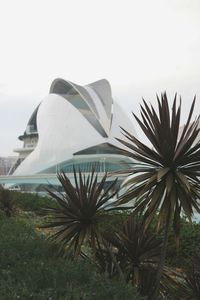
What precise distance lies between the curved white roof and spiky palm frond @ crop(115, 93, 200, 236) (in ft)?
140

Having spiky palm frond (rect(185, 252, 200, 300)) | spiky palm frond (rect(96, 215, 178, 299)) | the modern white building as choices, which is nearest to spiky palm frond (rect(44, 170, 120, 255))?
spiky palm frond (rect(96, 215, 178, 299))

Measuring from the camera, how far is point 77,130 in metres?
49.3

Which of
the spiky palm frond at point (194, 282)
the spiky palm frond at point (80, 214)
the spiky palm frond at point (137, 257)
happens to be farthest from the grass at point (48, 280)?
the spiky palm frond at point (194, 282)

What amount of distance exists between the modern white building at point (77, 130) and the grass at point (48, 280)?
139 ft

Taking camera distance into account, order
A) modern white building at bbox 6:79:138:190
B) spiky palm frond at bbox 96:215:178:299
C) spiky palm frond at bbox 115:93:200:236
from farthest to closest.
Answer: modern white building at bbox 6:79:138:190 → spiky palm frond at bbox 96:215:178:299 → spiky palm frond at bbox 115:93:200:236

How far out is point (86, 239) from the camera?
4453 millimetres

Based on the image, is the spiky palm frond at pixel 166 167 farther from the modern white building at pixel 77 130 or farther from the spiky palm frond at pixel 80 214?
the modern white building at pixel 77 130

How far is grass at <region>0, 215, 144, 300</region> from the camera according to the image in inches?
114

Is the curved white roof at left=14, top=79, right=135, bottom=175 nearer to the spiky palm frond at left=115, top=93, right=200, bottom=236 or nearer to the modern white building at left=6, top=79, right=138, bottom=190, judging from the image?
the modern white building at left=6, top=79, right=138, bottom=190

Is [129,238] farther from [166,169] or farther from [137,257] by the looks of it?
[166,169]

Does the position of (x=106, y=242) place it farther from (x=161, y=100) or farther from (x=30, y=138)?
(x=30, y=138)

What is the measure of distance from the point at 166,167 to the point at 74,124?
1803 inches

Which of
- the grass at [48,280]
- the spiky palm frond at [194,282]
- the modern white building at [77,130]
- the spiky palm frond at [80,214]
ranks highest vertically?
the modern white building at [77,130]

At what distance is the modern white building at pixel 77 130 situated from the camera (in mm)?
48406
